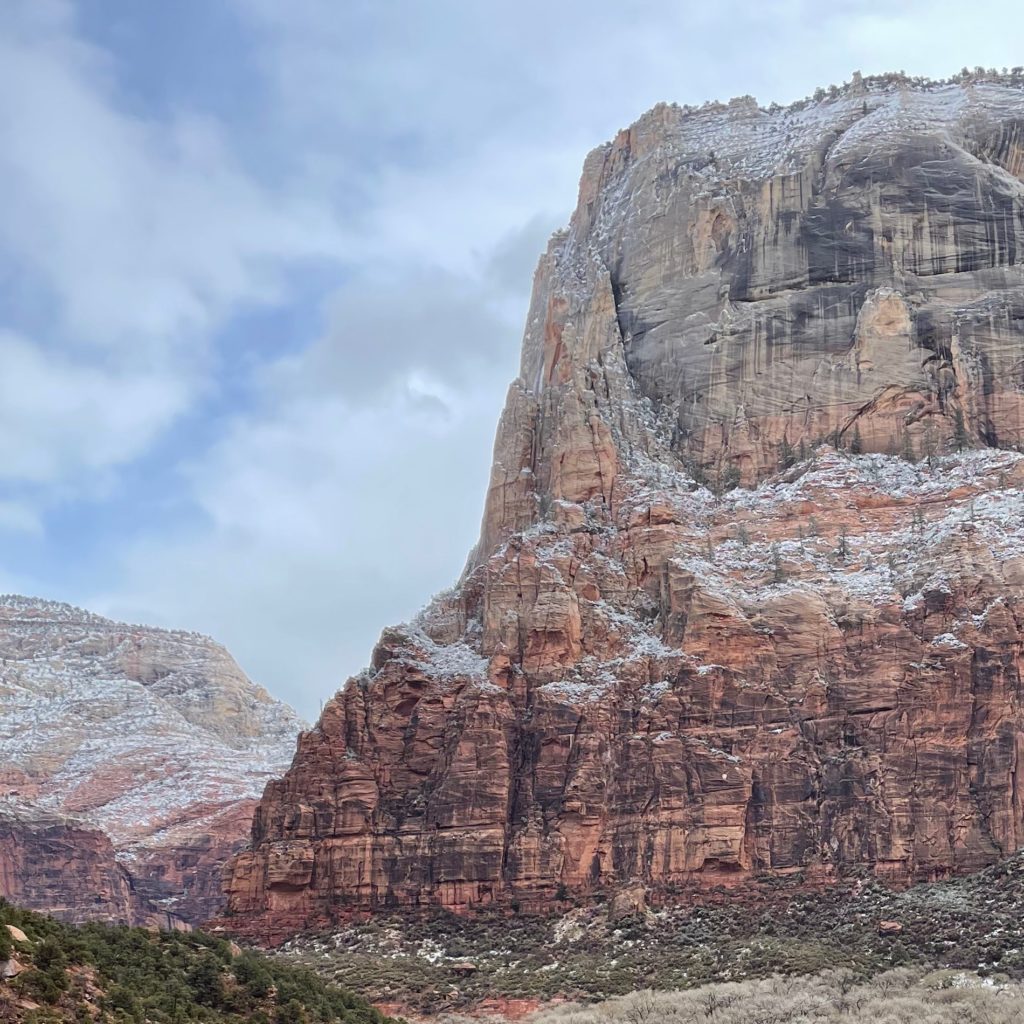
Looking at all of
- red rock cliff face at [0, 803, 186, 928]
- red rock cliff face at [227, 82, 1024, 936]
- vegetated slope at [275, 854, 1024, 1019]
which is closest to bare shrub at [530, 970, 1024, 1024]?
vegetated slope at [275, 854, 1024, 1019]

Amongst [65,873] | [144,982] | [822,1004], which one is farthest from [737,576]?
[65,873]

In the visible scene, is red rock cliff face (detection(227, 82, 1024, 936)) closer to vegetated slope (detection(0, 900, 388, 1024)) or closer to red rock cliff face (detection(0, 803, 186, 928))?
vegetated slope (detection(0, 900, 388, 1024))

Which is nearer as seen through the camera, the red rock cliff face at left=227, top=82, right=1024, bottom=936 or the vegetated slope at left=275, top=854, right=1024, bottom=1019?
the vegetated slope at left=275, top=854, right=1024, bottom=1019

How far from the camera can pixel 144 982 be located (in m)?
74.6

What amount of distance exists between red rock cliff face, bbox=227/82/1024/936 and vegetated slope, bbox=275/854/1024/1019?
7.26 ft

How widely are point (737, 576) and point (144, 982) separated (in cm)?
5815

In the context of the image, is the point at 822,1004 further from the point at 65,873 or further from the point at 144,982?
the point at 65,873

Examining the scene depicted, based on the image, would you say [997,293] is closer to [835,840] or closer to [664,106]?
[664,106]

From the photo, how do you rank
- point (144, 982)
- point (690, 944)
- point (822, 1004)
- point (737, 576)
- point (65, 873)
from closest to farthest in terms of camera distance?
point (144, 982)
point (822, 1004)
point (690, 944)
point (737, 576)
point (65, 873)

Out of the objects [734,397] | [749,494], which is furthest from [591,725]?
[734,397]

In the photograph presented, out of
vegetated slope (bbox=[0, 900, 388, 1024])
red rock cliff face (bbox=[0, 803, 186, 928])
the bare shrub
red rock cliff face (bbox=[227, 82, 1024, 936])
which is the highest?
red rock cliff face (bbox=[227, 82, 1024, 936])

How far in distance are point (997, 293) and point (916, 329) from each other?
6213 millimetres

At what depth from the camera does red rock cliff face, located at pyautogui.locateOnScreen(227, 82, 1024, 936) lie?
11631 centimetres

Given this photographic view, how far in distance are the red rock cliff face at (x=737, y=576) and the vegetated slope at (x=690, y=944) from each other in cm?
221
